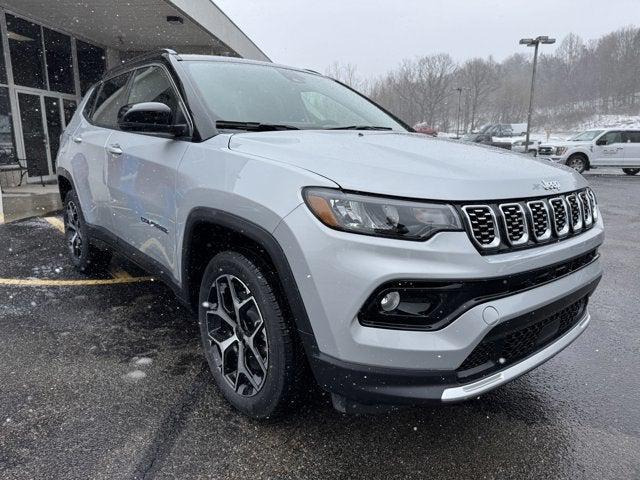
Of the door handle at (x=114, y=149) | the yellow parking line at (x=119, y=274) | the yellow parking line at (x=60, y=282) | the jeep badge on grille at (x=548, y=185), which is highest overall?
the door handle at (x=114, y=149)

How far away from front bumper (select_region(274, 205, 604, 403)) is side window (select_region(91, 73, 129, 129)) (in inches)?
95.5

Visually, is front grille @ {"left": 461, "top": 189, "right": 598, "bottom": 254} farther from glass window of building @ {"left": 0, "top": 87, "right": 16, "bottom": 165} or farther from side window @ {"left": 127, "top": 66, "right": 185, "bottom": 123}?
glass window of building @ {"left": 0, "top": 87, "right": 16, "bottom": 165}

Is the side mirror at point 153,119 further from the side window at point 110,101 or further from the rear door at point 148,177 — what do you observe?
the side window at point 110,101

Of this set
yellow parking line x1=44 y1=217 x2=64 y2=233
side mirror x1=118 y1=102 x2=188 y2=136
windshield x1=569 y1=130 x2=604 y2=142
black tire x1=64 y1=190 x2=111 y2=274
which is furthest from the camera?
windshield x1=569 y1=130 x2=604 y2=142

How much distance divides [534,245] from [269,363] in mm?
1192

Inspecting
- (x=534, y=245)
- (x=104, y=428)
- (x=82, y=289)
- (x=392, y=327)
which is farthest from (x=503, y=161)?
(x=82, y=289)

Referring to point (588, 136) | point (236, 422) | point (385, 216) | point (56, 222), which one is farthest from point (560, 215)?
point (588, 136)

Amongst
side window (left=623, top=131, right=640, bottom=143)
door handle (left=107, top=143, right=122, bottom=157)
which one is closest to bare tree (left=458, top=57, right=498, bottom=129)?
side window (left=623, top=131, right=640, bottom=143)

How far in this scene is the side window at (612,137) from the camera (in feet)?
59.0

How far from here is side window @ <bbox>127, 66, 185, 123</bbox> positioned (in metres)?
2.77

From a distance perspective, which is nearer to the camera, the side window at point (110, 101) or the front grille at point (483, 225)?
the front grille at point (483, 225)

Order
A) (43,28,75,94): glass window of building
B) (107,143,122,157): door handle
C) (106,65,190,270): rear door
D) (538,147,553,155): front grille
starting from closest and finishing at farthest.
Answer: (106,65,190,270): rear door < (107,143,122,157): door handle < (43,28,75,94): glass window of building < (538,147,553,155): front grille

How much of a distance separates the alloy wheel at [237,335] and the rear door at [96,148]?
1.50 metres

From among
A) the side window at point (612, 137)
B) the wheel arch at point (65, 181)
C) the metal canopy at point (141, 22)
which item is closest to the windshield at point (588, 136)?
the side window at point (612, 137)
